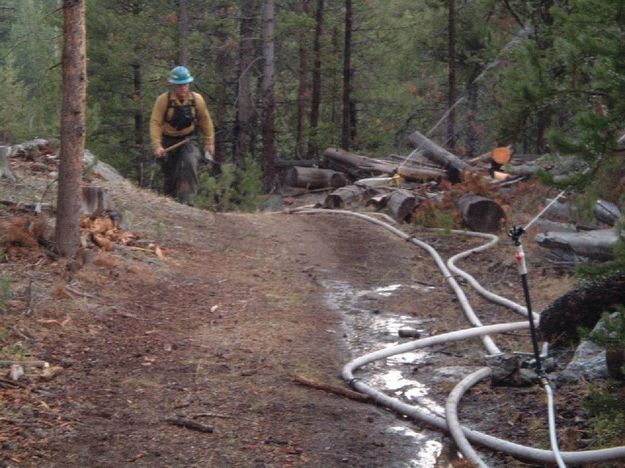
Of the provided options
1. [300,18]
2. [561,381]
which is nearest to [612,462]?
[561,381]

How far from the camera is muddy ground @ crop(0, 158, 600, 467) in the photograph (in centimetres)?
450

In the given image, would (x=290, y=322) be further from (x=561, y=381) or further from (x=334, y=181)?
(x=334, y=181)

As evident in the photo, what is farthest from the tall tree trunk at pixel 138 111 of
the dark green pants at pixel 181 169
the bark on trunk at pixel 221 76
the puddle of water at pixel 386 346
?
the puddle of water at pixel 386 346

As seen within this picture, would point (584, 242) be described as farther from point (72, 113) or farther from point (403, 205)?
point (72, 113)

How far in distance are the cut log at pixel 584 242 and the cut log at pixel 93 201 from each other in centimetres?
447

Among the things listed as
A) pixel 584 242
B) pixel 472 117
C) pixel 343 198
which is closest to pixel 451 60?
pixel 472 117

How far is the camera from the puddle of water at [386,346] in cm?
478

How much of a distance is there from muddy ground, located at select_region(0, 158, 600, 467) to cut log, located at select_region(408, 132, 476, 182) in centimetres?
535

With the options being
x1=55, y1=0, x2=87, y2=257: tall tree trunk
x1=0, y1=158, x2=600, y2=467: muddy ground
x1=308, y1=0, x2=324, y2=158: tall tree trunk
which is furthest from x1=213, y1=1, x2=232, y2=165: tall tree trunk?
x1=55, y1=0, x2=87, y2=257: tall tree trunk

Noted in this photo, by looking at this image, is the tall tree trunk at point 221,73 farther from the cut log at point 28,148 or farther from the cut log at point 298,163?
the cut log at point 28,148

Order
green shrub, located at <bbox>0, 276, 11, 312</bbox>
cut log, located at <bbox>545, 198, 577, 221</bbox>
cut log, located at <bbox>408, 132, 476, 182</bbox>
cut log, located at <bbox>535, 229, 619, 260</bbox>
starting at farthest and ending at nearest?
cut log, located at <bbox>408, 132, 476, 182</bbox>
cut log, located at <bbox>545, 198, 577, 221</bbox>
cut log, located at <bbox>535, 229, 619, 260</bbox>
green shrub, located at <bbox>0, 276, 11, 312</bbox>

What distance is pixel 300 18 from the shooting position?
20.2m

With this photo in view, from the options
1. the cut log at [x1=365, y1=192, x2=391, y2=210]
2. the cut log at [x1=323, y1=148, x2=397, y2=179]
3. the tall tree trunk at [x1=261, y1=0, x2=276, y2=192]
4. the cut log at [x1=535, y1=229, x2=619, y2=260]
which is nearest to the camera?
the cut log at [x1=535, y1=229, x2=619, y2=260]

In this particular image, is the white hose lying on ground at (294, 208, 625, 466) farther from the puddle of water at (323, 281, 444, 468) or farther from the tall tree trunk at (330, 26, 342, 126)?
the tall tree trunk at (330, 26, 342, 126)
